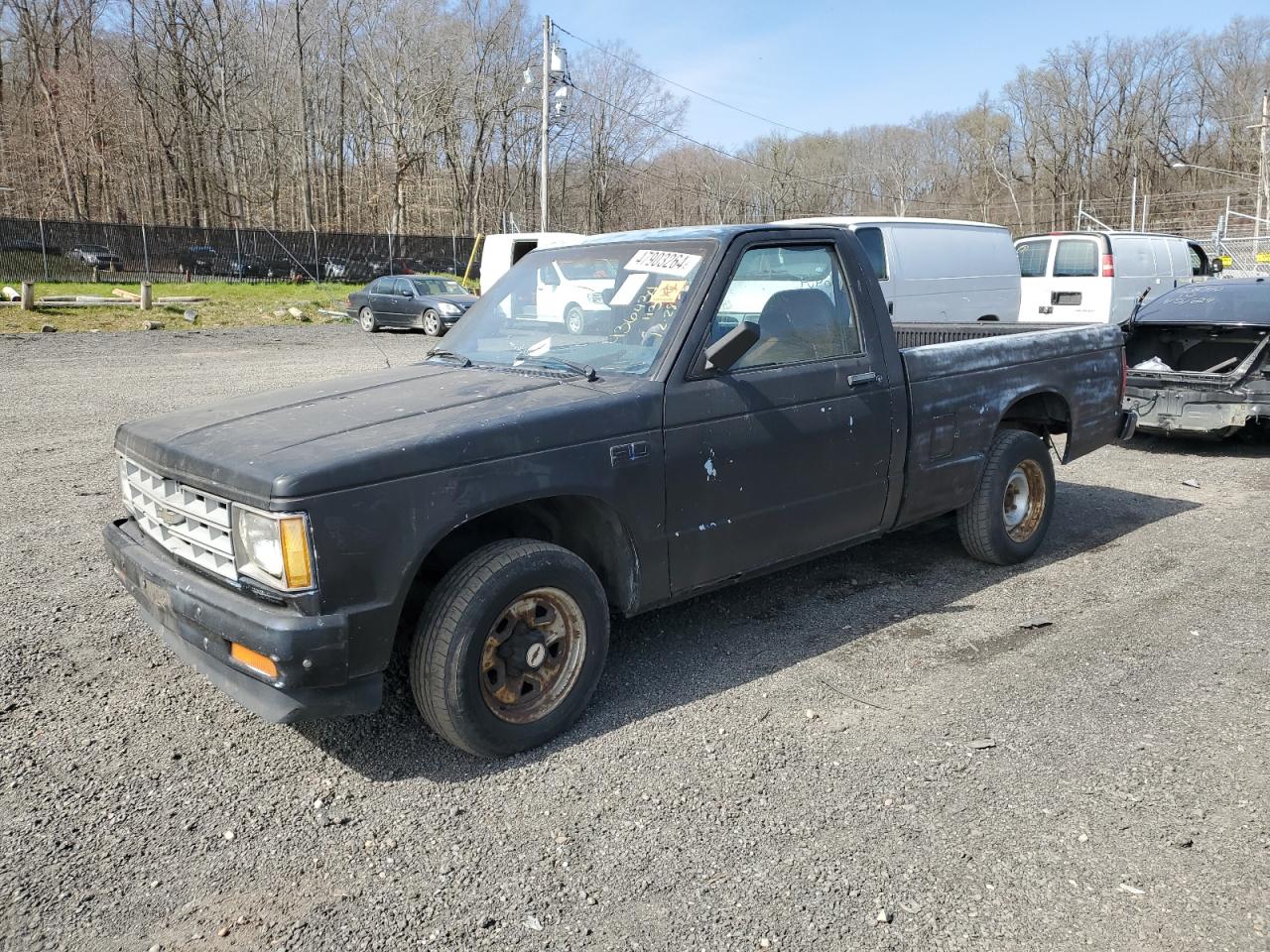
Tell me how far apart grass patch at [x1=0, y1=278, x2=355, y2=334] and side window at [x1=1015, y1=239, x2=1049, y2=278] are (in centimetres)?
1767

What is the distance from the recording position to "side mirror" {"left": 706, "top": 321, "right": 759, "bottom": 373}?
3.62 meters

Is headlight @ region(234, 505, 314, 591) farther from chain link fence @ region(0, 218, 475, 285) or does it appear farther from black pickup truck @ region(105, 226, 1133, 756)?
chain link fence @ region(0, 218, 475, 285)

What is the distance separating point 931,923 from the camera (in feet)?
8.23

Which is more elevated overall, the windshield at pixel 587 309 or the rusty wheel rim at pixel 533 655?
the windshield at pixel 587 309

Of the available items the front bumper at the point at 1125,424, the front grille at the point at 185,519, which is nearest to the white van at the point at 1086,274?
the front bumper at the point at 1125,424

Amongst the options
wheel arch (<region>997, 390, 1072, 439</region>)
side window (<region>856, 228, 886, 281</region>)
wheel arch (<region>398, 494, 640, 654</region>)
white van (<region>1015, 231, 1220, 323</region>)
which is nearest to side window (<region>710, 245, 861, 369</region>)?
wheel arch (<region>398, 494, 640, 654</region>)

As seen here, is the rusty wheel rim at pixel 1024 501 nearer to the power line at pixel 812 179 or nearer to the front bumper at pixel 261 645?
the front bumper at pixel 261 645

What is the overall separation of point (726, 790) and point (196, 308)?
2638 cm

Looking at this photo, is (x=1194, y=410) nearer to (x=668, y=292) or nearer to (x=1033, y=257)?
(x=668, y=292)

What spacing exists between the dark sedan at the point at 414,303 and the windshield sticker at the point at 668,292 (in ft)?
59.2

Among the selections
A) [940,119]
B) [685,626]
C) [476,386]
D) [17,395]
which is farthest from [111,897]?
[940,119]

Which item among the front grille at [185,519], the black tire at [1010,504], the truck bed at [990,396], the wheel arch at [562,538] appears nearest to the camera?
the front grille at [185,519]

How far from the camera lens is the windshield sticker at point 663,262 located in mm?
3984

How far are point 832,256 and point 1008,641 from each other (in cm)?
200
